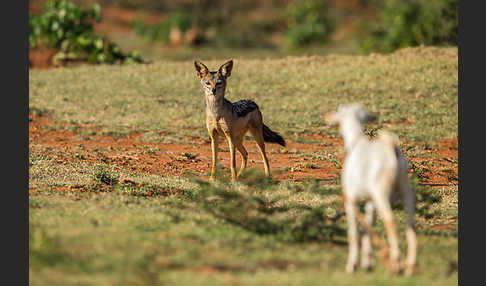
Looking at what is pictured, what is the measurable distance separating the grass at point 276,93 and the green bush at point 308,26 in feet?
67.2

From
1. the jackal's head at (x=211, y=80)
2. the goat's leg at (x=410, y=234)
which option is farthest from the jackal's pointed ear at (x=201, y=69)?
the goat's leg at (x=410, y=234)

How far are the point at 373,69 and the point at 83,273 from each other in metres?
19.0

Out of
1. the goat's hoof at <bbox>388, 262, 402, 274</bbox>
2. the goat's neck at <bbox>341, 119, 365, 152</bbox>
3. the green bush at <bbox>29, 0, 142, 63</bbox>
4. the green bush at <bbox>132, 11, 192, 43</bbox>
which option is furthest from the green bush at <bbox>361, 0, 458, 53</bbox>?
the goat's hoof at <bbox>388, 262, 402, 274</bbox>

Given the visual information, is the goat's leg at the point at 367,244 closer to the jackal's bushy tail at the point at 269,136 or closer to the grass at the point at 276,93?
the jackal's bushy tail at the point at 269,136

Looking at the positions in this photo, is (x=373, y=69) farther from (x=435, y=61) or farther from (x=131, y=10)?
(x=131, y=10)

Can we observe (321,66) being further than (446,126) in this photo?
Yes

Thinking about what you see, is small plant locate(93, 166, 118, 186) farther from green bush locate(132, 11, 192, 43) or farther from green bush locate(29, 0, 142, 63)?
green bush locate(132, 11, 192, 43)

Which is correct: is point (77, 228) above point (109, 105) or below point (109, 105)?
below

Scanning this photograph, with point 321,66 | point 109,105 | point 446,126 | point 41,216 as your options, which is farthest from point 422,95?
point 41,216

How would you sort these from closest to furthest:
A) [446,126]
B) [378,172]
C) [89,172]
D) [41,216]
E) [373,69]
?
[378,172], [41,216], [89,172], [446,126], [373,69]

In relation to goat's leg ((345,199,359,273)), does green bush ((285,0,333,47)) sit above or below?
above

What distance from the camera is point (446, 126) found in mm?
19594

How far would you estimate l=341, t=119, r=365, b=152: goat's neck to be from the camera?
676 cm

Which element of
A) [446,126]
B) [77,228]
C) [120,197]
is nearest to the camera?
[77,228]
